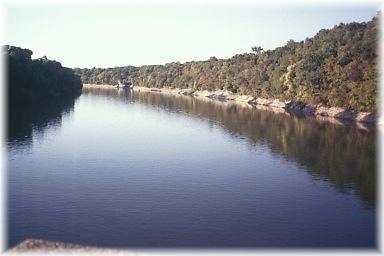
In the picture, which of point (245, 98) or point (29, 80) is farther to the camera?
point (245, 98)

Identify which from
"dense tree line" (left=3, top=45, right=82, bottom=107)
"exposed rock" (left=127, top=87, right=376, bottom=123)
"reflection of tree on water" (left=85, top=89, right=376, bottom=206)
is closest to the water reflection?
"dense tree line" (left=3, top=45, right=82, bottom=107)

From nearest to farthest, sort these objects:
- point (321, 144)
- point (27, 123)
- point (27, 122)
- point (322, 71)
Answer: point (321, 144) → point (27, 123) → point (27, 122) → point (322, 71)

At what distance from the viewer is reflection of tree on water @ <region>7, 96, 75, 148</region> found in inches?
1922

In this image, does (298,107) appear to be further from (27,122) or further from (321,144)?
(27,122)

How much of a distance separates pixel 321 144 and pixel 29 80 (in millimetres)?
63381

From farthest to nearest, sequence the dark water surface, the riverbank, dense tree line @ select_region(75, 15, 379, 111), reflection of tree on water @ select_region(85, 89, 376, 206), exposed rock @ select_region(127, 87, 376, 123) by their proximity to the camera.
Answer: dense tree line @ select_region(75, 15, 379, 111) < exposed rock @ select_region(127, 87, 376, 123) < the riverbank < reflection of tree on water @ select_region(85, 89, 376, 206) < the dark water surface

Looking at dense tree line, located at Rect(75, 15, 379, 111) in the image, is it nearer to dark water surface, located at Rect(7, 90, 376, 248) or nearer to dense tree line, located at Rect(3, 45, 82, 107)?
dark water surface, located at Rect(7, 90, 376, 248)

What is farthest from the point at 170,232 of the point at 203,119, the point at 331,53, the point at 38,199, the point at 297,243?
Result: the point at 331,53

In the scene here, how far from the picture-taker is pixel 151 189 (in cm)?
3181

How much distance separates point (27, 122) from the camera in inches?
2431

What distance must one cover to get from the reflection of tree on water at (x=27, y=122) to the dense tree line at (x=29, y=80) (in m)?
3.35

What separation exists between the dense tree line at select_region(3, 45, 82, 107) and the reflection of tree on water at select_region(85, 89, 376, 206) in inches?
A: 1372

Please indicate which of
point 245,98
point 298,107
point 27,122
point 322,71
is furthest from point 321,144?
point 245,98

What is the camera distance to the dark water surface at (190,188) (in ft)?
79.6
